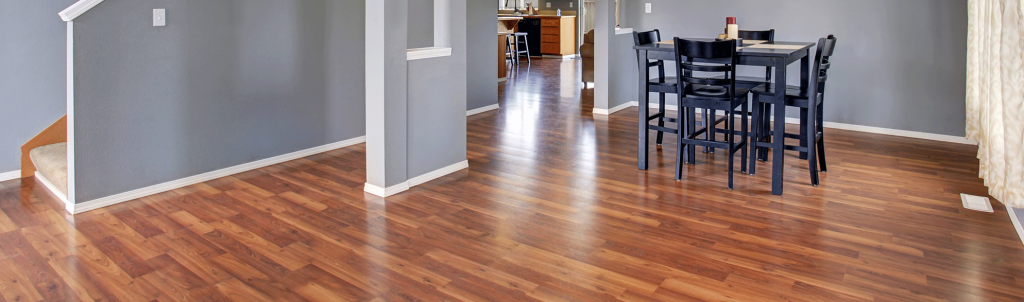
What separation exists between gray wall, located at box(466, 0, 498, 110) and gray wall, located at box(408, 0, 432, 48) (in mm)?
840

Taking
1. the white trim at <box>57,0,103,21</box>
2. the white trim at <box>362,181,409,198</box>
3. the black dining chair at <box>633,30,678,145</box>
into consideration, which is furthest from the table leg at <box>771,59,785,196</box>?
the white trim at <box>57,0,103,21</box>

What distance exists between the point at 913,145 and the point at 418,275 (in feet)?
13.6

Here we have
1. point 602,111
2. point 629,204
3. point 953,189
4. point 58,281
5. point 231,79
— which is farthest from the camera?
point 602,111

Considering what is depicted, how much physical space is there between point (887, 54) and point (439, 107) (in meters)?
3.67

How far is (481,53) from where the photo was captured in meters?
6.63

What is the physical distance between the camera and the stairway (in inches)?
144

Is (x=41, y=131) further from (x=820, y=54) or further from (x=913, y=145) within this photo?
(x=913, y=145)

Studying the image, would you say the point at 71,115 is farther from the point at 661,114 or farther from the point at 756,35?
the point at 756,35

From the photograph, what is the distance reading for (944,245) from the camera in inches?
119

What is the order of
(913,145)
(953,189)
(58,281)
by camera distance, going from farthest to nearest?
(913,145), (953,189), (58,281)

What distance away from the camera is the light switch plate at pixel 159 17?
12.1ft

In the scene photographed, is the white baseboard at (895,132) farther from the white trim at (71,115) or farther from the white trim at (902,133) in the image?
the white trim at (71,115)

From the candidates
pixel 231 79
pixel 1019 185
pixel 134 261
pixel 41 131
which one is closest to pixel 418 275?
pixel 134 261

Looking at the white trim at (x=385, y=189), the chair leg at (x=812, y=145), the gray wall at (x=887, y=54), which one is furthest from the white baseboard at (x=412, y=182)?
the gray wall at (x=887, y=54)
